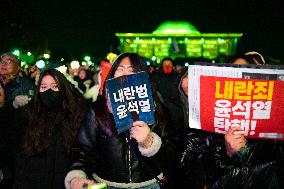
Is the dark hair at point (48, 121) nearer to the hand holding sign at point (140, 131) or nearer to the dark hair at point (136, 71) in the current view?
the dark hair at point (136, 71)

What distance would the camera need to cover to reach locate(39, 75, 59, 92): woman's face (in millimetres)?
4078

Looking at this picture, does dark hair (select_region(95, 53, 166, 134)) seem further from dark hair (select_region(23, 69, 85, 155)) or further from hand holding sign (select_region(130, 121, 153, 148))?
dark hair (select_region(23, 69, 85, 155))

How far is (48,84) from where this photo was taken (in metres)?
4.10

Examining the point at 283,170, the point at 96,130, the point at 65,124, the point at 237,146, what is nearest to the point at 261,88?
the point at 237,146

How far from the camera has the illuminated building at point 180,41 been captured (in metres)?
81.6

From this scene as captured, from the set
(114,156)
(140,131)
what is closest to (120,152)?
(114,156)

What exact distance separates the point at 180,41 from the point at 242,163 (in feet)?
266

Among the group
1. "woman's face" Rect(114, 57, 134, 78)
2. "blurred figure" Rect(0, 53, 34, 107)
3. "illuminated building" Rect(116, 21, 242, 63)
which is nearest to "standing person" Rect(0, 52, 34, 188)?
"blurred figure" Rect(0, 53, 34, 107)

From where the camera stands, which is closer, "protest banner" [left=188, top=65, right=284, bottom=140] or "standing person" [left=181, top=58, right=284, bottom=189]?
"protest banner" [left=188, top=65, right=284, bottom=140]

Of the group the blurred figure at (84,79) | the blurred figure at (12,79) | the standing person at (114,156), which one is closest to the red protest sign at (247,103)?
the standing person at (114,156)

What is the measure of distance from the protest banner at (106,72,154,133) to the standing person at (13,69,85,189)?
143 cm

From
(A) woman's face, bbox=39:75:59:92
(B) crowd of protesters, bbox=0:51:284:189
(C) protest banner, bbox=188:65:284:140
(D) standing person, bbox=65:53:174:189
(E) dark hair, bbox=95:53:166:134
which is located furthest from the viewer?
(A) woman's face, bbox=39:75:59:92

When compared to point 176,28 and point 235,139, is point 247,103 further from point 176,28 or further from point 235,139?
point 176,28

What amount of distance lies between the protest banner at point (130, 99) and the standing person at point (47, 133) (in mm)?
1428
